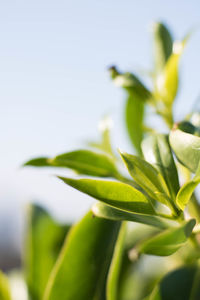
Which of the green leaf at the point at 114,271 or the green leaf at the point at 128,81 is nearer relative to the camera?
the green leaf at the point at 114,271

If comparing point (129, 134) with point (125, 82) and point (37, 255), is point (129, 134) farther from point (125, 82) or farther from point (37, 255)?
point (37, 255)

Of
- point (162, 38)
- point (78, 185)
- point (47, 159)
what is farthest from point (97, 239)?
point (162, 38)

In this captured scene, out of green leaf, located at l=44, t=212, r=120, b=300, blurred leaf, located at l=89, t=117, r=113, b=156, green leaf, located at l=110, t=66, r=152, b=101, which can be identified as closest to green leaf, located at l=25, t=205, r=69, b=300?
green leaf, located at l=44, t=212, r=120, b=300

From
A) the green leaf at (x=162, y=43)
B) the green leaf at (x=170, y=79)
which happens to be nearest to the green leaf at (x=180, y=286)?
the green leaf at (x=170, y=79)

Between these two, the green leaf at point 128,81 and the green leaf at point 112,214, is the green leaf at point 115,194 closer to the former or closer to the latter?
the green leaf at point 112,214

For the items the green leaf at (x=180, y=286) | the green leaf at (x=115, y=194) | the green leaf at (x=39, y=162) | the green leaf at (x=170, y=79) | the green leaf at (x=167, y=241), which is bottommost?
the green leaf at (x=180, y=286)
